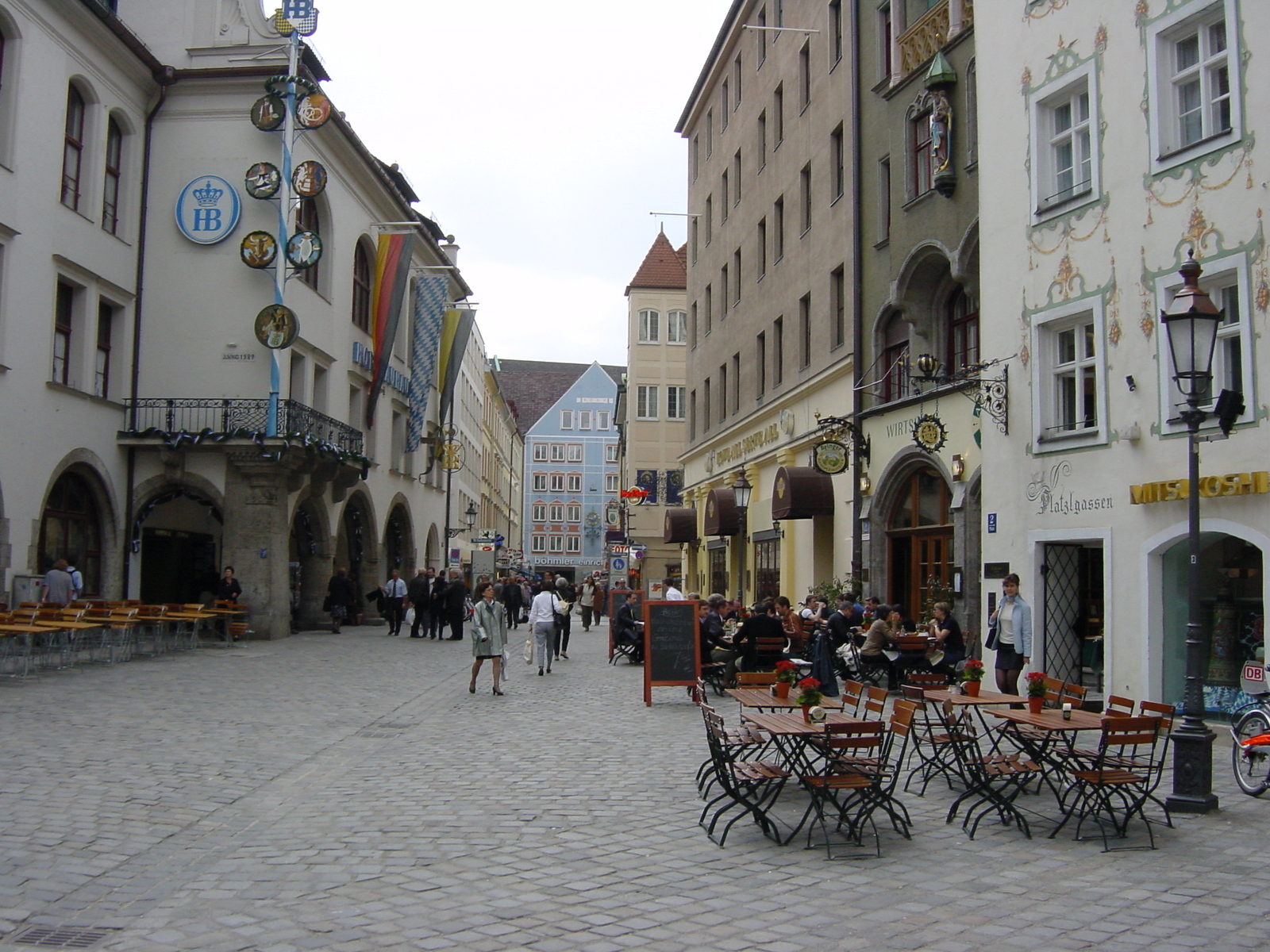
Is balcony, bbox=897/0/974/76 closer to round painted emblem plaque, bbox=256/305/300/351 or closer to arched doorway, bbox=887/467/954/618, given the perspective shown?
arched doorway, bbox=887/467/954/618

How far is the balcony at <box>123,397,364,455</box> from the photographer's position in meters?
27.0

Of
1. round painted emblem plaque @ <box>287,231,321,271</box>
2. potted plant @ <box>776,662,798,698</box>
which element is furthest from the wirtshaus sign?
round painted emblem plaque @ <box>287,231,321,271</box>

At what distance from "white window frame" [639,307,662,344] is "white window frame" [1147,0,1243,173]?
49.1 m

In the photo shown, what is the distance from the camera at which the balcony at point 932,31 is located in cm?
2009

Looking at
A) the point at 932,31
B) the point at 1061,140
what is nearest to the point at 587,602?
the point at 932,31

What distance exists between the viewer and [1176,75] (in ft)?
46.3

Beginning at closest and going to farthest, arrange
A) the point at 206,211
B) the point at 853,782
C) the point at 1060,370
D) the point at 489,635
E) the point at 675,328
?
the point at 853,782 < the point at 1060,370 < the point at 489,635 < the point at 206,211 < the point at 675,328

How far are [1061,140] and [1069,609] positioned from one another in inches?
255

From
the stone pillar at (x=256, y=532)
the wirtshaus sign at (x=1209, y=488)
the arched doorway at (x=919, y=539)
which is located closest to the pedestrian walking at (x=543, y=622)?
the arched doorway at (x=919, y=539)

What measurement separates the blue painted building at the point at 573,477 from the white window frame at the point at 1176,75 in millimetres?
86470

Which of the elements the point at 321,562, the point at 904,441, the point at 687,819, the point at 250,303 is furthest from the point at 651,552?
the point at 687,819

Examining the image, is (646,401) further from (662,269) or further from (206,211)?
(206,211)

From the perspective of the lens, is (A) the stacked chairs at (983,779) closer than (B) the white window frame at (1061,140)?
Yes

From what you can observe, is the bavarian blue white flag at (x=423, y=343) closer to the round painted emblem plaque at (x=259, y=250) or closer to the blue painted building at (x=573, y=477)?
the round painted emblem plaque at (x=259, y=250)
